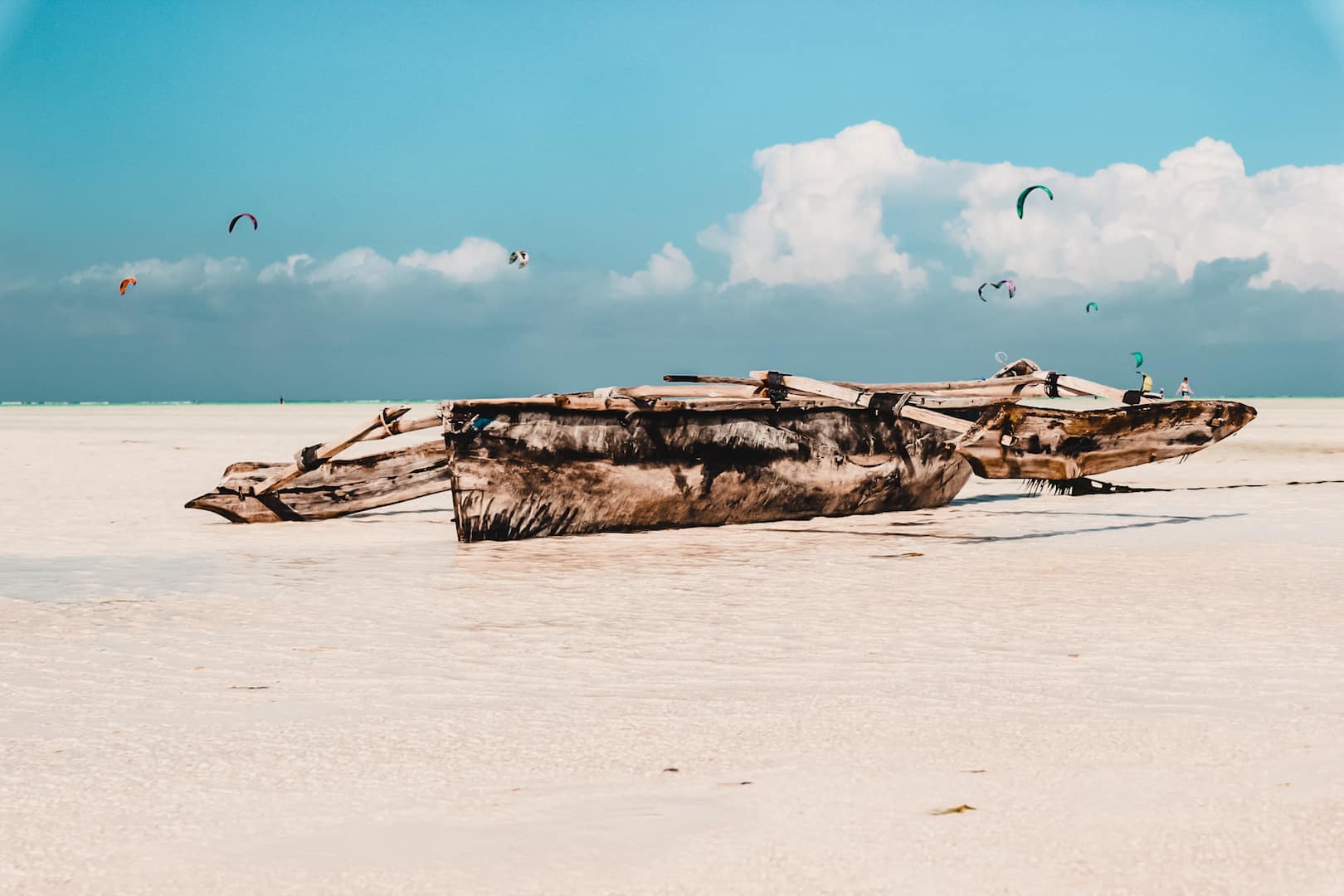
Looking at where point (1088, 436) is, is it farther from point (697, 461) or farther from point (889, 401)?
point (697, 461)

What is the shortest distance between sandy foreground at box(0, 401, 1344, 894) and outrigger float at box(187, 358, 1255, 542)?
87cm

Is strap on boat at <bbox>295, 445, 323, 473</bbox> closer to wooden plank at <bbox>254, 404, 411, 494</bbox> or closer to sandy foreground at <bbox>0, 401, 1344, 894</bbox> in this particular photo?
wooden plank at <bbox>254, 404, 411, 494</bbox>

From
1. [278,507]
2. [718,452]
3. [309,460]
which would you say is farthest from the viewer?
[278,507]

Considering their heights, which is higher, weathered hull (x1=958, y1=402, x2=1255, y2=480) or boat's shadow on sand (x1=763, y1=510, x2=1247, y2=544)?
weathered hull (x1=958, y1=402, x2=1255, y2=480)

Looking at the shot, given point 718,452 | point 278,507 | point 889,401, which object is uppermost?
point 889,401

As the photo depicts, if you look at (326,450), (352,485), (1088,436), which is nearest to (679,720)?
(326,450)

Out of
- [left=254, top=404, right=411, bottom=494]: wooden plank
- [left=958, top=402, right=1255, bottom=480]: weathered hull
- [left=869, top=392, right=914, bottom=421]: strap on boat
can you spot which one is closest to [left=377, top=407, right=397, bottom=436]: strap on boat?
[left=254, top=404, right=411, bottom=494]: wooden plank

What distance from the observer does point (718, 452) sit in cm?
817

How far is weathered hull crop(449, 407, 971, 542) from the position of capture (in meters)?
7.46

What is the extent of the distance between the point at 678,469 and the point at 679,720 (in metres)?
4.85

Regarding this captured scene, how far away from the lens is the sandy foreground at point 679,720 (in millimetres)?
2217

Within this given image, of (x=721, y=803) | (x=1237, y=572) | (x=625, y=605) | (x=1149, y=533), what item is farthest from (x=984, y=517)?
(x=721, y=803)

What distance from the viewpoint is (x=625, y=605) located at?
5.11 meters

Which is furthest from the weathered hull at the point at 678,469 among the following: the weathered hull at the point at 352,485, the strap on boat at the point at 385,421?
the weathered hull at the point at 352,485
